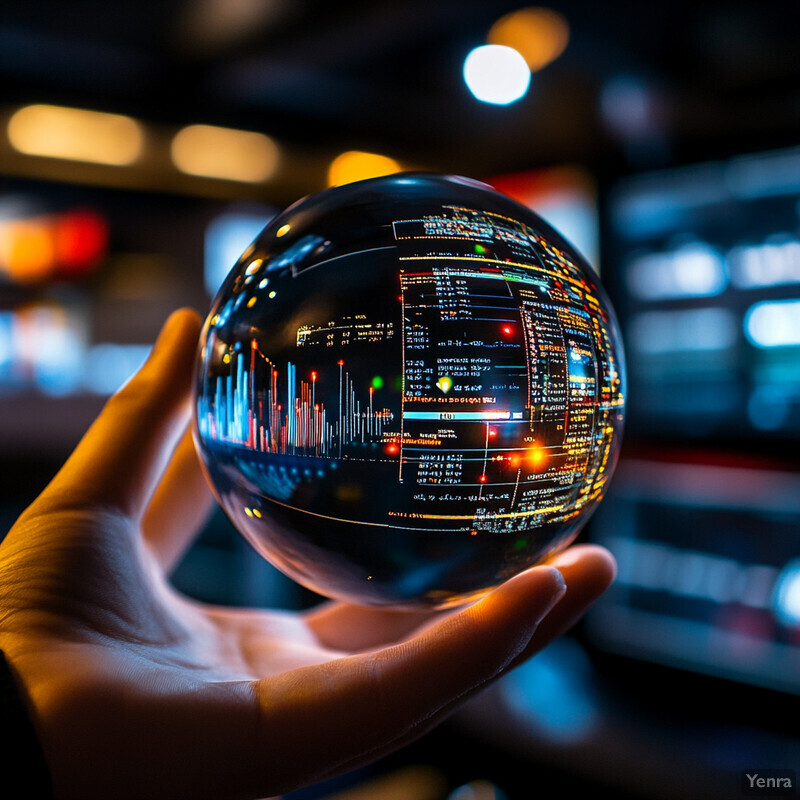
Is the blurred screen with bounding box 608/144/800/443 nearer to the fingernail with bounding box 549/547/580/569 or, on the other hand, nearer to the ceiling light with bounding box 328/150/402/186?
the fingernail with bounding box 549/547/580/569

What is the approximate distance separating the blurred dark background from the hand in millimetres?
1363

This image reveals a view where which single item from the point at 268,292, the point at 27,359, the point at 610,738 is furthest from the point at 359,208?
the point at 27,359

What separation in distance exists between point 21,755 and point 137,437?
333 mm

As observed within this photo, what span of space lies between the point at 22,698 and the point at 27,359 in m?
3.50

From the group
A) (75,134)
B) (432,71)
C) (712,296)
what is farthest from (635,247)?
(75,134)

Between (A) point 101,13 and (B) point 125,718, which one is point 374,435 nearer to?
(B) point 125,718

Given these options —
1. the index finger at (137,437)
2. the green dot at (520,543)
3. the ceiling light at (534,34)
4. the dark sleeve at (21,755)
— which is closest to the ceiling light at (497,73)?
the ceiling light at (534,34)

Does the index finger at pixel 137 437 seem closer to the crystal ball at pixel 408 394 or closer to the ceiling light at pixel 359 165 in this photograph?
the crystal ball at pixel 408 394

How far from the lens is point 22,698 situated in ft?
1.77

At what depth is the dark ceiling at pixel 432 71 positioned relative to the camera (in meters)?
1.84

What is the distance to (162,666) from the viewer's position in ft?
2.03

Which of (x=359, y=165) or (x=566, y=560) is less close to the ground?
(x=359, y=165)

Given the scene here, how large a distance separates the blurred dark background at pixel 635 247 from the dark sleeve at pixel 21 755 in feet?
4.92

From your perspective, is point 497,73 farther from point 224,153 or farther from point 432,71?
point 224,153
